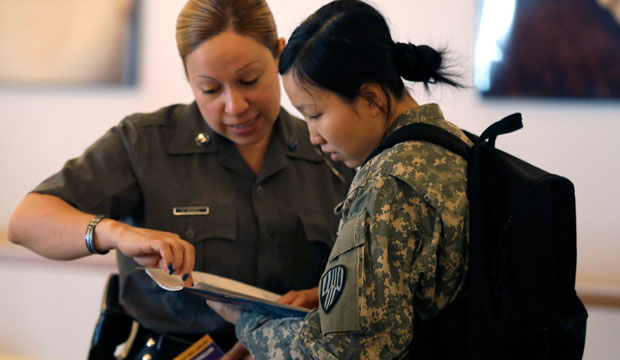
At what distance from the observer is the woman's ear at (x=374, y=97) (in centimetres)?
105

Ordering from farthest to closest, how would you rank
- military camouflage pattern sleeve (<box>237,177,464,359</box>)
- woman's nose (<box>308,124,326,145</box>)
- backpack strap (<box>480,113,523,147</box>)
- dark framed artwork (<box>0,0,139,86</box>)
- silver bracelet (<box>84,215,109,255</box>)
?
dark framed artwork (<box>0,0,139,86</box>)
silver bracelet (<box>84,215,109,255</box>)
woman's nose (<box>308,124,326,145</box>)
backpack strap (<box>480,113,523,147</box>)
military camouflage pattern sleeve (<box>237,177,464,359</box>)

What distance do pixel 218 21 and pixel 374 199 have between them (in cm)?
71

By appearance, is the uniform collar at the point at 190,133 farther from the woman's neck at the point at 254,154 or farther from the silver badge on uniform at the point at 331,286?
the silver badge on uniform at the point at 331,286

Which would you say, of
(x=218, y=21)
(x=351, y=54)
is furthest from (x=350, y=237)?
(x=218, y=21)

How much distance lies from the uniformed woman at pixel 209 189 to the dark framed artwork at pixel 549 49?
3.33 ft

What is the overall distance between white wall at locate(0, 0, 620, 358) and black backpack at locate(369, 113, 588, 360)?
1197 millimetres

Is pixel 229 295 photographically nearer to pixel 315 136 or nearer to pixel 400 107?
pixel 315 136

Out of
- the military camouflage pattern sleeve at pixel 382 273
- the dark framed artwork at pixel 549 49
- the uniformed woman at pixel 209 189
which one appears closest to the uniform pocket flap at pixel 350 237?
the military camouflage pattern sleeve at pixel 382 273

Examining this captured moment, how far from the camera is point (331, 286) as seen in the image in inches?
37.5

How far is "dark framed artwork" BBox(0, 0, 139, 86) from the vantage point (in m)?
2.66

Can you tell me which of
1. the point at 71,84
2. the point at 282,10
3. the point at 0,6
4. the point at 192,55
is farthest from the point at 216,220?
the point at 0,6

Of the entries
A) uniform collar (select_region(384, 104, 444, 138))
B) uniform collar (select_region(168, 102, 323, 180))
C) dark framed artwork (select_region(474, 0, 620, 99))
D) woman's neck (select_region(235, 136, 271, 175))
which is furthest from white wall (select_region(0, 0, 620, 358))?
uniform collar (select_region(384, 104, 444, 138))

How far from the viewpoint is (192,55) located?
1.45 metres

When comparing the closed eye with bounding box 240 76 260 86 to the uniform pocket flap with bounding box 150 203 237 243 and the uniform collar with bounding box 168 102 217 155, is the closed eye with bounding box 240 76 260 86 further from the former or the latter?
the uniform pocket flap with bounding box 150 203 237 243
